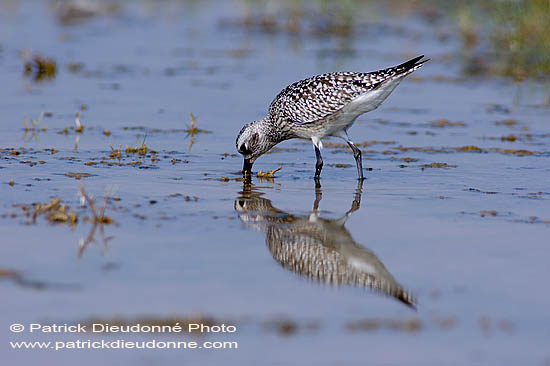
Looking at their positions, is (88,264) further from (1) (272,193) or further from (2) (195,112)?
(2) (195,112)

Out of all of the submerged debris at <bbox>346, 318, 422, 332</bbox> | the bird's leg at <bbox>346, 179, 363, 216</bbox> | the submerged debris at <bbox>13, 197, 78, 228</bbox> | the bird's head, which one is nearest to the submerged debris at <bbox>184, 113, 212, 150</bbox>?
the bird's head

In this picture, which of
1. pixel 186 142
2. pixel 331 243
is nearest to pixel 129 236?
pixel 331 243

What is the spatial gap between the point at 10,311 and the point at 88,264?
103cm

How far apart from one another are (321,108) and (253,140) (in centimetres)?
94

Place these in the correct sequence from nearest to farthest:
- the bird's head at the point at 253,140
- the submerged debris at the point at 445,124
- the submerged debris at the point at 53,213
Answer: the submerged debris at the point at 53,213
the bird's head at the point at 253,140
the submerged debris at the point at 445,124

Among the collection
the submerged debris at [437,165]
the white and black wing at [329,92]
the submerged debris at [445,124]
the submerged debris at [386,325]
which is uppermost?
the white and black wing at [329,92]

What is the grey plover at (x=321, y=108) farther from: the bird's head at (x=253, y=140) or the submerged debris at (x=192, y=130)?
the submerged debris at (x=192, y=130)

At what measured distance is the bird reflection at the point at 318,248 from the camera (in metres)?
7.06

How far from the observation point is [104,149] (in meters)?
11.9

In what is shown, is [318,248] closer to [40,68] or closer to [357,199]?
[357,199]

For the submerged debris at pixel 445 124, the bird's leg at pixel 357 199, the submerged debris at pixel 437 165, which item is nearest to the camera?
the bird's leg at pixel 357 199

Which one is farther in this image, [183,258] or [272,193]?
[272,193]

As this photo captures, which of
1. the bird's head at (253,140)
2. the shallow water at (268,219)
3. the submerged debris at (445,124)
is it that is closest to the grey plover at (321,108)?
the bird's head at (253,140)

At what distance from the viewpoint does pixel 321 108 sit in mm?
10664
